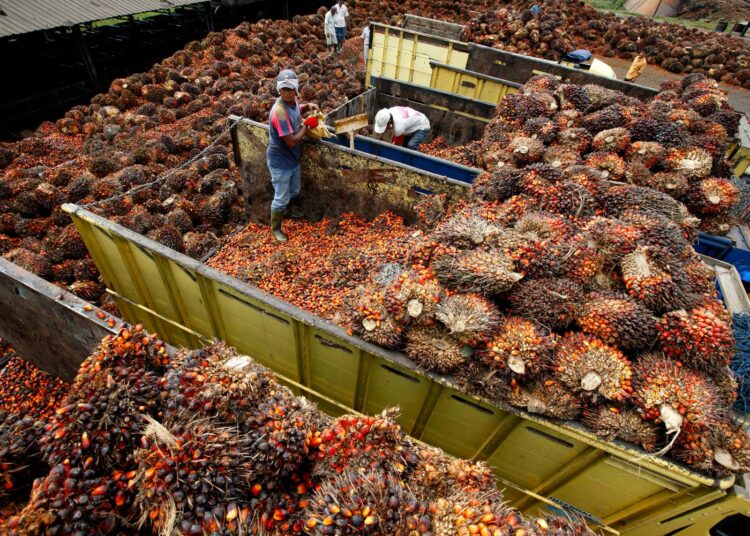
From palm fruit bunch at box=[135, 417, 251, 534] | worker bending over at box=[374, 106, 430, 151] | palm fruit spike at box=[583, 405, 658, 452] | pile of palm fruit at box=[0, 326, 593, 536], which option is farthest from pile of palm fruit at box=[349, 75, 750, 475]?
worker bending over at box=[374, 106, 430, 151]

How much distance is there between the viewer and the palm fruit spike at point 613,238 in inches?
138

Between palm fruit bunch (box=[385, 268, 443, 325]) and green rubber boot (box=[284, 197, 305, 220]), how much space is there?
3327mm

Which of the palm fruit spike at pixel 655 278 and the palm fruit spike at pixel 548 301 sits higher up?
the palm fruit spike at pixel 655 278

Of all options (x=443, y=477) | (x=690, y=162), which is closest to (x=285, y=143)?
(x=443, y=477)

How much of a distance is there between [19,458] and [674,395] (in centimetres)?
406

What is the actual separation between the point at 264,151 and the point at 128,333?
3.98 meters

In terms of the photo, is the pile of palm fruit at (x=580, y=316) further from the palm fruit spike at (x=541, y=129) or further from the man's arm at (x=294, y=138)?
the man's arm at (x=294, y=138)

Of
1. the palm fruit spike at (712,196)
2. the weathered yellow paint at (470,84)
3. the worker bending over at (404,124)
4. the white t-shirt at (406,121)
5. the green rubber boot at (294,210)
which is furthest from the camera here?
the weathered yellow paint at (470,84)

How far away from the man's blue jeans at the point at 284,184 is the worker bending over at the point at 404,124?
202cm

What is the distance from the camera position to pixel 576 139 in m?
5.51

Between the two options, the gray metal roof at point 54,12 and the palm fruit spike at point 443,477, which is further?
the gray metal roof at point 54,12

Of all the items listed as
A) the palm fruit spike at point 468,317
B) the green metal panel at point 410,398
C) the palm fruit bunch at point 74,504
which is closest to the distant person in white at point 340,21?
the green metal panel at point 410,398

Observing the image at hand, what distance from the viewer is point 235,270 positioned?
520cm

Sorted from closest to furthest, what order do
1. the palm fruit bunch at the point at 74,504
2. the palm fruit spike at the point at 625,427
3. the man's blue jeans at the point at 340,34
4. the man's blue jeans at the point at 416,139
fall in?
the palm fruit bunch at the point at 74,504 → the palm fruit spike at the point at 625,427 → the man's blue jeans at the point at 416,139 → the man's blue jeans at the point at 340,34
